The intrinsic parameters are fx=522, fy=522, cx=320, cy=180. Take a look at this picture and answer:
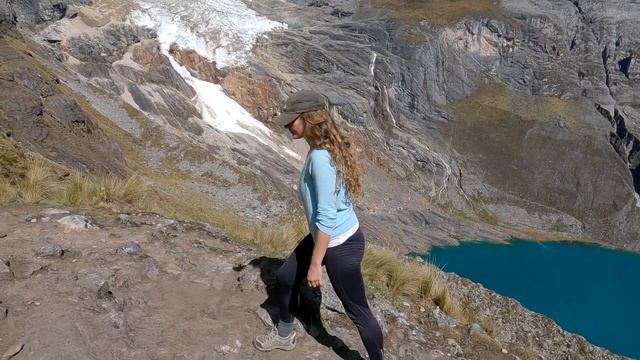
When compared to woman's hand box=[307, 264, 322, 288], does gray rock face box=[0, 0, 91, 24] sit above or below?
below

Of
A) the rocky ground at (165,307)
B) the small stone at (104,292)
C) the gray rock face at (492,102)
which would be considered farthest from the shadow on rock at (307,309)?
the gray rock face at (492,102)

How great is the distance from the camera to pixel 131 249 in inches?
255

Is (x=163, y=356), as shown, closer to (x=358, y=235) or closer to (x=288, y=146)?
(x=358, y=235)

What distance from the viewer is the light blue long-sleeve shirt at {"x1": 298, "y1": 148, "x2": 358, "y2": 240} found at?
4.20 m

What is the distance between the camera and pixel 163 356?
4.80 m

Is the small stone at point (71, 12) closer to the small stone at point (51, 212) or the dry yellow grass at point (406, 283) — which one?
the small stone at point (51, 212)

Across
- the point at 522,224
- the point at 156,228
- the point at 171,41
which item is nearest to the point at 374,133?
the point at 522,224

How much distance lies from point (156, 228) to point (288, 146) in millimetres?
61943

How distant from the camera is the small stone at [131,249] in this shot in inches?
253

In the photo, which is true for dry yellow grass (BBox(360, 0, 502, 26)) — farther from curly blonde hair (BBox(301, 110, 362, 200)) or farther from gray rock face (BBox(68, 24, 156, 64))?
curly blonde hair (BBox(301, 110, 362, 200))

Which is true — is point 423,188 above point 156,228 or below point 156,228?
below

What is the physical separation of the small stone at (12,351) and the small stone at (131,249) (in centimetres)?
208

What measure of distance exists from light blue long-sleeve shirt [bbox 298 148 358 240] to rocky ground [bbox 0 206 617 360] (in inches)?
62.7

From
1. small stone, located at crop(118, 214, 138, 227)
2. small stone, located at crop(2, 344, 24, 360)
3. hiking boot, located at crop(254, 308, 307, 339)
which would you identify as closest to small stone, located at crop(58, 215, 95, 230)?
small stone, located at crop(118, 214, 138, 227)
